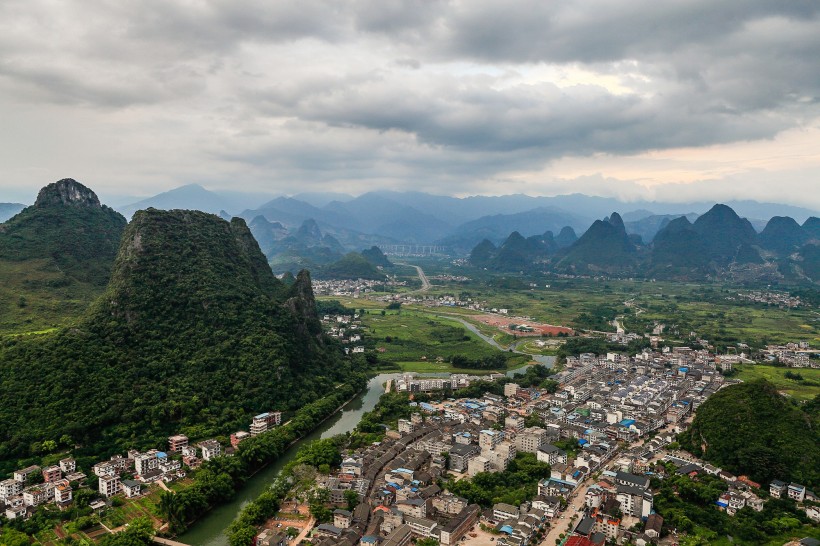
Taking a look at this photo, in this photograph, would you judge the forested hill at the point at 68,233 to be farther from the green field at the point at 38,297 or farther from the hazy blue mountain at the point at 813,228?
the hazy blue mountain at the point at 813,228

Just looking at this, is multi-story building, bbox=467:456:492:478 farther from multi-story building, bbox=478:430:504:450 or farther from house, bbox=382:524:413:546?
house, bbox=382:524:413:546

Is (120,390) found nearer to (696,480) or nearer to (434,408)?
(434,408)

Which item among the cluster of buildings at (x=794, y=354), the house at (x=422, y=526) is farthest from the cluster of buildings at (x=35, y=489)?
the cluster of buildings at (x=794, y=354)

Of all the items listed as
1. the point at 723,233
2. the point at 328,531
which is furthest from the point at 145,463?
the point at 723,233

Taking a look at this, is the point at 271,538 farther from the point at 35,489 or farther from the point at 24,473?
the point at 24,473

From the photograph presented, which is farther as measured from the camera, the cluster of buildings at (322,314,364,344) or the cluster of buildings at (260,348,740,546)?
the cluster of buildings at (322,314,364,344)

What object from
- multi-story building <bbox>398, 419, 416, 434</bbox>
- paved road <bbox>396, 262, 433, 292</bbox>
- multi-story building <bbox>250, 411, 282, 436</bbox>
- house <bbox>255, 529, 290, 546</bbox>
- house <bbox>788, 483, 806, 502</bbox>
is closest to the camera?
house <bbox>255, 529, 290, 546</bbox>

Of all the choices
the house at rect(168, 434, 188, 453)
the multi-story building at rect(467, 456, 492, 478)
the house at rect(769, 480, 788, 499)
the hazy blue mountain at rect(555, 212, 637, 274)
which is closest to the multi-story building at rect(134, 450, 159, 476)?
the house at rect(168, 434, 188, 453)
